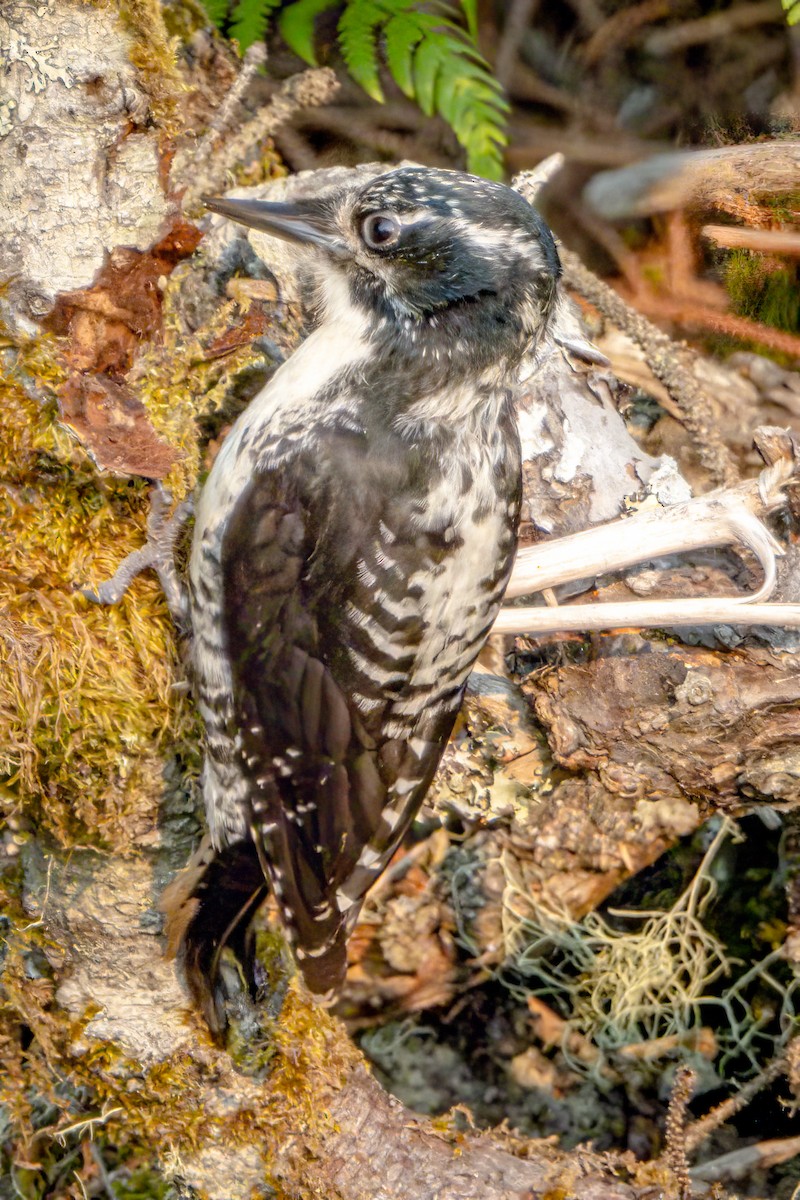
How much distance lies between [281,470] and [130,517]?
46cm

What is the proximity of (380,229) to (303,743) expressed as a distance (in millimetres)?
1047

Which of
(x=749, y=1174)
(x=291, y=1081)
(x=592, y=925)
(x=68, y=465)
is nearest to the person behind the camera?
(x=68, y=465)

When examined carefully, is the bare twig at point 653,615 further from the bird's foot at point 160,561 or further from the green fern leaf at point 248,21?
the green fern leaf at point 248,21

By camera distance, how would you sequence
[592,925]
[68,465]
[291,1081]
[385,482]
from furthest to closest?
[592,925], [291,1081], [68,465], [385,482]

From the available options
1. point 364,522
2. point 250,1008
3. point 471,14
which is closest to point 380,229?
point 364,522

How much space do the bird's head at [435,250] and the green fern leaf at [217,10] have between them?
86cm

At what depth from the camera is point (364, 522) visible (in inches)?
77.5

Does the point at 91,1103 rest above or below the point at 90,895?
below

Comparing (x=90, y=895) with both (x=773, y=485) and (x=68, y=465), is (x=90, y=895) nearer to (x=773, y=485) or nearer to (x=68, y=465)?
(x=68, y=465)

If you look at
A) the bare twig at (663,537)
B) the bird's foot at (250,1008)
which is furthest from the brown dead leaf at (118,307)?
the bird's foot at (250,1008)

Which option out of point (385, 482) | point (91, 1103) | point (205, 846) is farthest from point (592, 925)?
point (385, 482)

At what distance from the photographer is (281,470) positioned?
1970 mm

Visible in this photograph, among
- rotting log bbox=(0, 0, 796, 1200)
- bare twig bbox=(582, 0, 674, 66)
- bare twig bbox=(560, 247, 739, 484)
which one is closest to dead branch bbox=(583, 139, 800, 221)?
bare twig bbox=(560, 247, 739, 484)

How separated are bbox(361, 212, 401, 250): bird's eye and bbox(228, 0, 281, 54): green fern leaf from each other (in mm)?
978
